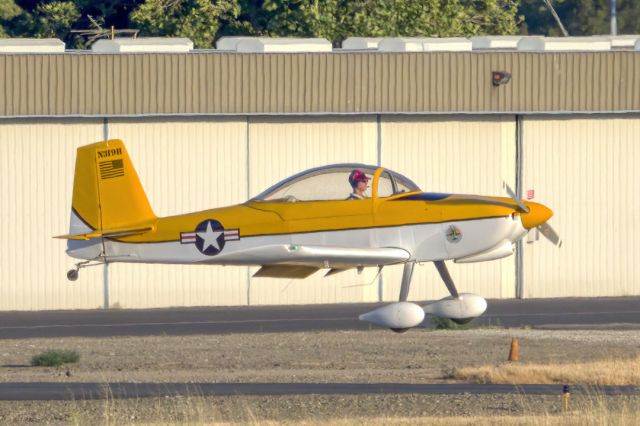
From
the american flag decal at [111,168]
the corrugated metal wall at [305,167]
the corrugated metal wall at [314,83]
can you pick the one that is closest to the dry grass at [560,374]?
the american flag decal at [111,168]

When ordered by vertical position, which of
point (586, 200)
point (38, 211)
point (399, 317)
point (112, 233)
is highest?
point (112, 233)

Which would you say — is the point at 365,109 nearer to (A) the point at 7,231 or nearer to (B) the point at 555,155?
(B) the point at 555,155

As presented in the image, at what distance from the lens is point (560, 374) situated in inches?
687

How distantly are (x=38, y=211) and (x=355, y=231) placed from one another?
11293 millimetres

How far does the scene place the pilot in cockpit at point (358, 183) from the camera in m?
20.9

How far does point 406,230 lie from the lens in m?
21.0

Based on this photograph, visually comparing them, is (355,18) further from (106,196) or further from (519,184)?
(106,196)

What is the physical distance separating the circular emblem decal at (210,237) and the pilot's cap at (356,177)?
6.97 ft

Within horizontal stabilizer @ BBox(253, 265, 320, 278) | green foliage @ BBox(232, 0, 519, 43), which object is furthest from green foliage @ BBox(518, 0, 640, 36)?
horizontal stabilizer @ BBox(253, 265, 320, 278)

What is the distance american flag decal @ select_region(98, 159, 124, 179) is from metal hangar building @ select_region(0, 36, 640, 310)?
25.5 ft

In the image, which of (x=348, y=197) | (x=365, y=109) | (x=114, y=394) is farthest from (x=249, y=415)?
(x=365, y=109)

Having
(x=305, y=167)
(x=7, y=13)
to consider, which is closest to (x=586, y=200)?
(x=305, y=167)

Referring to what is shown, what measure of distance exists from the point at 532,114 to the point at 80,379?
52.2 ft

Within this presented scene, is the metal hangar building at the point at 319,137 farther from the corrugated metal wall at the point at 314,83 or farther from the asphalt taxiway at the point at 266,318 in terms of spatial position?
the asphalt taxiway at the point at 266,318
